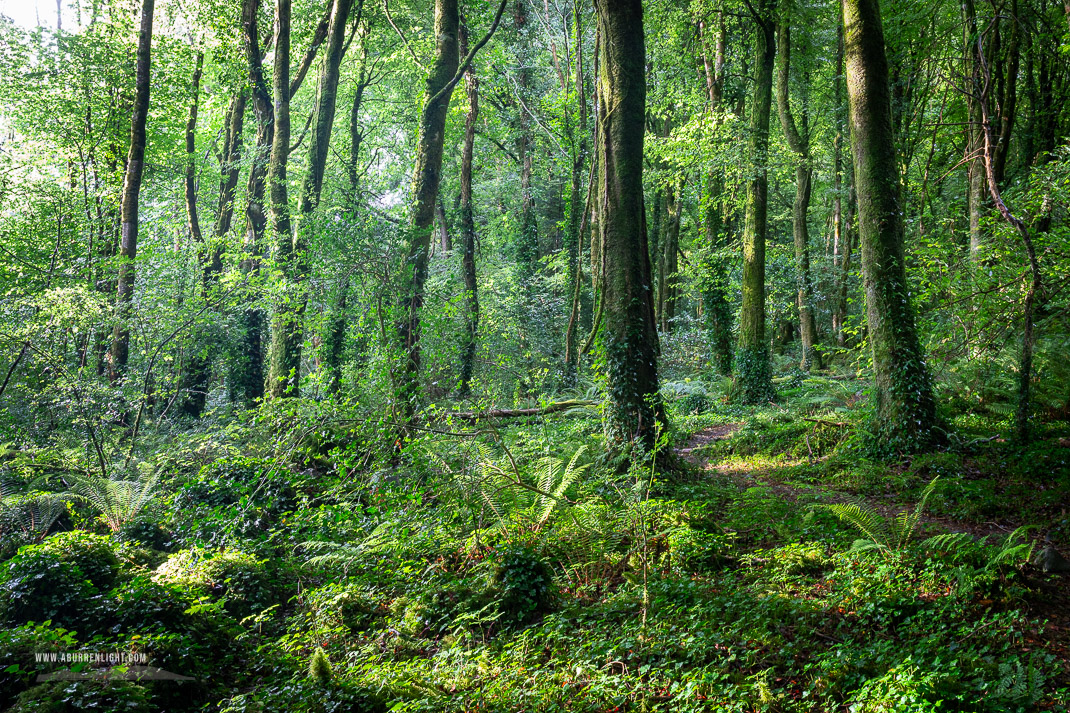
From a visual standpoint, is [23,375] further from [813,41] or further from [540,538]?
[813,41]

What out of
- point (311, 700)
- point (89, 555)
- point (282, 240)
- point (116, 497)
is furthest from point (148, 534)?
point (282, 240)

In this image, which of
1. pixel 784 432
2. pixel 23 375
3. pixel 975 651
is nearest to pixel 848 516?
pixel 975 651

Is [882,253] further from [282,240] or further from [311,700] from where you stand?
[282,240]

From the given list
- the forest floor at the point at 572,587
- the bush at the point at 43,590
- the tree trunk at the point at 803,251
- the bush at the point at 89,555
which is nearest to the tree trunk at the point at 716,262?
the tree trunk at the point at 803,251

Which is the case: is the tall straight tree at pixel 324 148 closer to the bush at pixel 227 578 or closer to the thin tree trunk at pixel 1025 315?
the bush at pixel 227 578

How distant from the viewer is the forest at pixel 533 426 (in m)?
4.03

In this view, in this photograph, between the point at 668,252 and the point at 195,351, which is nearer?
the point at 195,351

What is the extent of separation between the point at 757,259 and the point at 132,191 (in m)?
14.7

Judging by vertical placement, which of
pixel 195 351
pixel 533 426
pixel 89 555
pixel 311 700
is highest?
pixel 195 351

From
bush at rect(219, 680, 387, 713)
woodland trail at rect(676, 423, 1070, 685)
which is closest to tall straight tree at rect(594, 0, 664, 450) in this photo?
woodland trail at rect(676, 423, 1070, 685)

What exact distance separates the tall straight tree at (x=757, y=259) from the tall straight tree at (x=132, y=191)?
45.7 ft

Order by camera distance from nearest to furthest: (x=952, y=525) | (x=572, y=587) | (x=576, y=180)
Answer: (x=572, y=587), (x=952, y=525), (x=576, y=180)

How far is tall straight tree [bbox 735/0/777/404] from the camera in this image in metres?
13.8

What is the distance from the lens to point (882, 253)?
8125 mm
